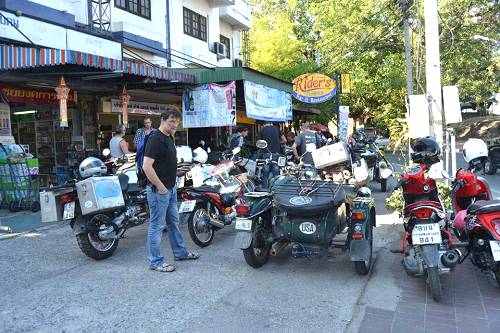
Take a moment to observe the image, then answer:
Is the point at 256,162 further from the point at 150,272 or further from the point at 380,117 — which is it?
the point at 380,117

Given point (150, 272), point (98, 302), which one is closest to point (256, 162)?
point (150, 272)

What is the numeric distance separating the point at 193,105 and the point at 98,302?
9602 mm

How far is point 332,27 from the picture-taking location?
27.2 metres

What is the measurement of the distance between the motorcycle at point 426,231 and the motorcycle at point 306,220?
19.9 inches

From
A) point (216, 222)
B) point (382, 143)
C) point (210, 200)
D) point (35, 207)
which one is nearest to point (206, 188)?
point (210, 200)

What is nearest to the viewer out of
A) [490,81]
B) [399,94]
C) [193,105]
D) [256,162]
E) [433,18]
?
[433,18]

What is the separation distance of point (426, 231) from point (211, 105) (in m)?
9.63

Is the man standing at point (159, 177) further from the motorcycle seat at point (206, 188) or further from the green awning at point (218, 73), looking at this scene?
the green awning at point (218, 73)

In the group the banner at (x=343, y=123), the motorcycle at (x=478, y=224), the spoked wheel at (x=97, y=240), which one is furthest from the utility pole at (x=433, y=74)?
the banner at (x=343, y=123)

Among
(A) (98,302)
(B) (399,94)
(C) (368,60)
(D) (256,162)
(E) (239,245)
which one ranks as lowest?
(A) (98,302)

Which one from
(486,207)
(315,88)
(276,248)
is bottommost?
(276,248)

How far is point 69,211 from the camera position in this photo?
5941 millimetres

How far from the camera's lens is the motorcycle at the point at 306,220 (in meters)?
5.18

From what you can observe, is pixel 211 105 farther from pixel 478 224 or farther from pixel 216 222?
pixel 478 224
